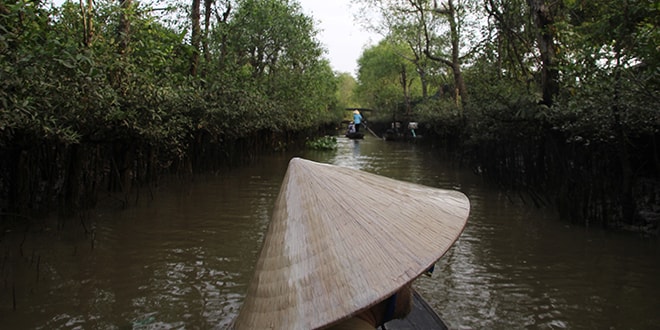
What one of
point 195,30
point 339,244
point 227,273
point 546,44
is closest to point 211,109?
point 195,30

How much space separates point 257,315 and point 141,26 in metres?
6.91

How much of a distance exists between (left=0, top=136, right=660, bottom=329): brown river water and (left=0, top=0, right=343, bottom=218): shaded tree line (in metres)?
0.78

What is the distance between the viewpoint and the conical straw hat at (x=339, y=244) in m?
1.39

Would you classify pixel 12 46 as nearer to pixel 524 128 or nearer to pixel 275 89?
pixel 524 128

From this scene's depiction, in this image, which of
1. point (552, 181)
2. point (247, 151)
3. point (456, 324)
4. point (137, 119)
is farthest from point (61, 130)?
point (247, 151)

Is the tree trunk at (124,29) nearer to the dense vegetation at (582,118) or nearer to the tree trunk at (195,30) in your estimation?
the tree trunk at (195,30)

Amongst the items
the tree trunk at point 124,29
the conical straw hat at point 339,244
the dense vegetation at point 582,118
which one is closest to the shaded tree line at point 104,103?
the tree trunk at point 124,29

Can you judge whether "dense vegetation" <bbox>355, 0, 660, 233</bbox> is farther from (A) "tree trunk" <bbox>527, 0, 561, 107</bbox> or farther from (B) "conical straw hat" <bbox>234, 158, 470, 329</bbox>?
(B) "conical straw hat" <bbox>234, 158, 470, 329</bbox>

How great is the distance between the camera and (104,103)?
589 cm

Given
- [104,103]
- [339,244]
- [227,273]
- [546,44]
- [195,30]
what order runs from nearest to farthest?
[339,244]
[227,273]
[104,103]
[546,44]
[195,30]

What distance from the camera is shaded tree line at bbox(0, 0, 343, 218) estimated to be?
470 cm

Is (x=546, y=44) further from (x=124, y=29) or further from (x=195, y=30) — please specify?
(x=195, y=30)

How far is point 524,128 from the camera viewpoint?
→ 28.9 ft

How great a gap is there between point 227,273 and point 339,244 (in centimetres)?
364
